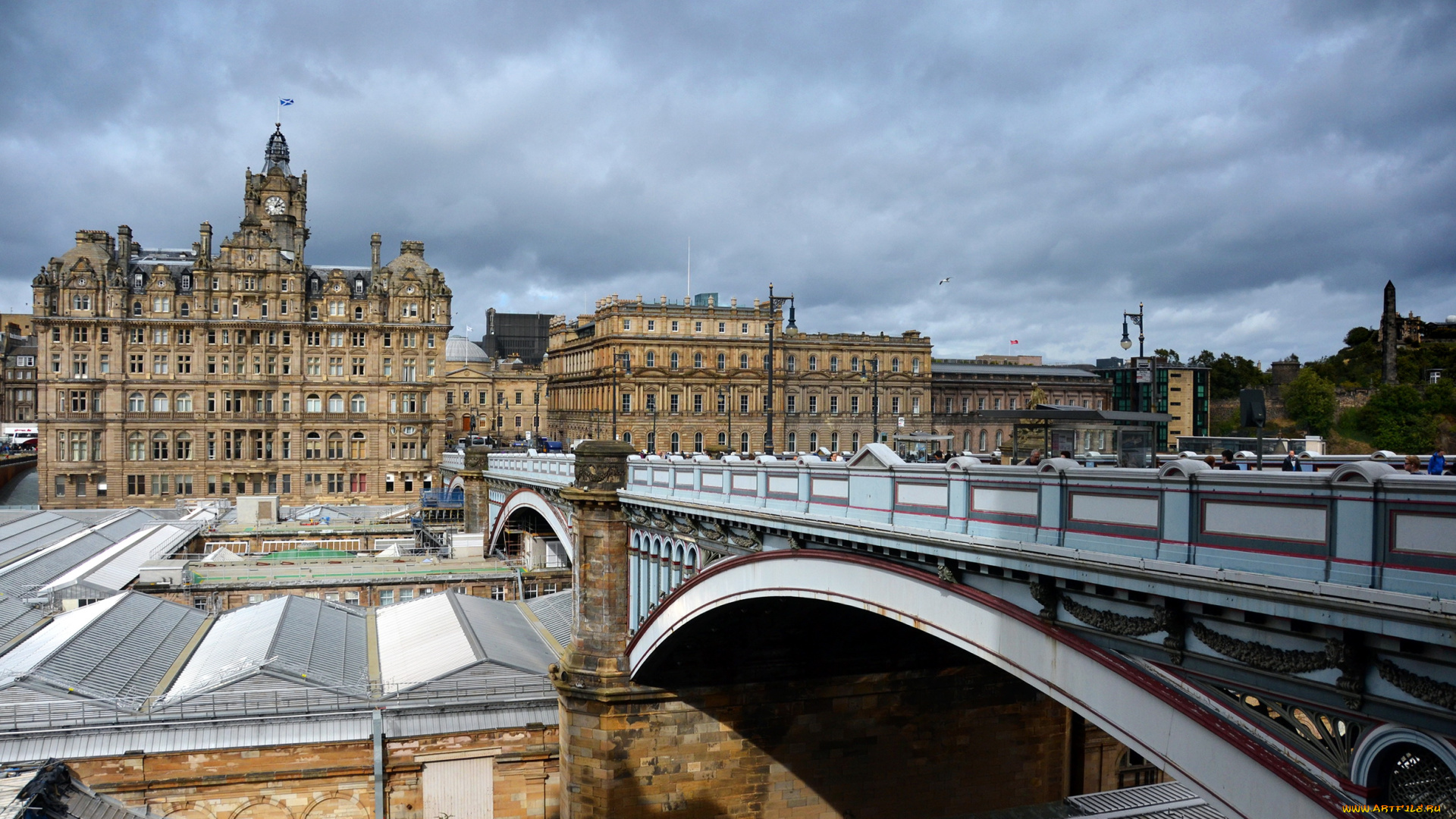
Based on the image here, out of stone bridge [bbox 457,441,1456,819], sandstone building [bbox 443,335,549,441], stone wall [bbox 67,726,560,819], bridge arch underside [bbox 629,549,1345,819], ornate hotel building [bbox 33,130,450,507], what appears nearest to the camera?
stone bridge [bbox 457,441,1456,819]

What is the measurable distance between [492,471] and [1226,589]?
4980cm

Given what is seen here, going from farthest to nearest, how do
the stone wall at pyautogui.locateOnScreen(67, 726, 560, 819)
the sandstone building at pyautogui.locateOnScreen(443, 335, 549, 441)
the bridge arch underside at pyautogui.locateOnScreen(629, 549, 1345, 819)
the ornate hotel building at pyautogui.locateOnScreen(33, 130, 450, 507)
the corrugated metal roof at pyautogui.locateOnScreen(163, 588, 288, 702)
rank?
the sandstone building at pyautogui.locateOnScreen(443, 335, 549, 441)
the ornate hotel building at pyautogui.locateOnScreen(33, 130, 450, 507)
the corrugated metal roof at pyautogui.locateOnScreen(163, 588, 288, 702)
the stone wall at pyautogui.locateOnScreen(67, 726, 560, 819)
the bridge arch underside at pyautogui.locateOnScreen(629, 549, 1345, 819)

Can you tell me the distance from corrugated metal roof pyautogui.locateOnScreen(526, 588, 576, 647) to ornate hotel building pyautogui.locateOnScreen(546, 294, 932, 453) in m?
51.8

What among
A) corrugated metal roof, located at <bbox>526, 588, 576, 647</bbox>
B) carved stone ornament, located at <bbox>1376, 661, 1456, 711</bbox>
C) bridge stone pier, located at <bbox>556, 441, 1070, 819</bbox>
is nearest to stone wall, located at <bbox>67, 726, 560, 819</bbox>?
bridge stone pier, located at <bbox>556, 441, 1070, 819</bbox>

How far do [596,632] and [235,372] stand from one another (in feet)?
222

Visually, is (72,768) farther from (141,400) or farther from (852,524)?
(141,400)

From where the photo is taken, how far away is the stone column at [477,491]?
60.2 m

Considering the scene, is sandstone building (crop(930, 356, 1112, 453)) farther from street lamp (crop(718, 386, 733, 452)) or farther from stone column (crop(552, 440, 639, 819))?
stone column (crop(552, 440, 639, 819))

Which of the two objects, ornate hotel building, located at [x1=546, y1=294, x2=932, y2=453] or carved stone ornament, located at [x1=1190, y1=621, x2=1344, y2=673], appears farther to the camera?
ornate hotel building, located at [x1=546, y1=294, x2=932, y2=453]

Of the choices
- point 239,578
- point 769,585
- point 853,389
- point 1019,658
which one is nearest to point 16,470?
point 239,578

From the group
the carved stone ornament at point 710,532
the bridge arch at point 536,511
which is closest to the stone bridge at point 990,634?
the carved stone ornament at point 710,532

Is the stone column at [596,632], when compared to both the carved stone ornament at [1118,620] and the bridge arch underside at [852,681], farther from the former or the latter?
the carved stone ornament at [1118,620]

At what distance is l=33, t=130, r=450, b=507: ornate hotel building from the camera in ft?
266

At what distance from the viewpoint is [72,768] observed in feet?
87.7
